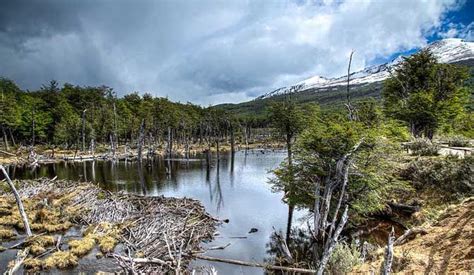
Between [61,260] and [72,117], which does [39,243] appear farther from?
[72,117]

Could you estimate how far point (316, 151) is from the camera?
1956cm

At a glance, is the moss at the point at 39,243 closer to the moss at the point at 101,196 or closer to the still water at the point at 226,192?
the still water at the point at 226,192

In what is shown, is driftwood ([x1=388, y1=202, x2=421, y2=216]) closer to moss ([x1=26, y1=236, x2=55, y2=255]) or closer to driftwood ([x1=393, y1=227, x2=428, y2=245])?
driftwood ([x1=393, y1=227, x2=428, y2=245])

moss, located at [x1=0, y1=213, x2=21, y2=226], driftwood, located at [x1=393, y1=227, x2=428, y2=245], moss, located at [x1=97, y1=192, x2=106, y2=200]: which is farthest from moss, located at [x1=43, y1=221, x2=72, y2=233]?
driftwood, located at [x1=393, y1=227, x2=428, y2=245]

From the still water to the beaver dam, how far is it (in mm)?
2337

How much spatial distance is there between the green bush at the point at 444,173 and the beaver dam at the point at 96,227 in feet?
52.7

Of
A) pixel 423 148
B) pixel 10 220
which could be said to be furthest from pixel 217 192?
pixel 423 148

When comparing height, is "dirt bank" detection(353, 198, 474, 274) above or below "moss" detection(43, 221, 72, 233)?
above

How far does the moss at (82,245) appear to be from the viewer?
782 inches

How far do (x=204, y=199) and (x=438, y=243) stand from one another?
29.0 m

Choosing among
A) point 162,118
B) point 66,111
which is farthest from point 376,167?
point 66,111

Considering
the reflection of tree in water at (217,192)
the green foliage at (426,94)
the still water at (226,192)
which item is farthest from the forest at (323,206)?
the reflection of tree in water at (217,192)

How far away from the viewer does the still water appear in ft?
76.1

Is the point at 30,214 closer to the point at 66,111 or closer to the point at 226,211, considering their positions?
the point at 226,211
